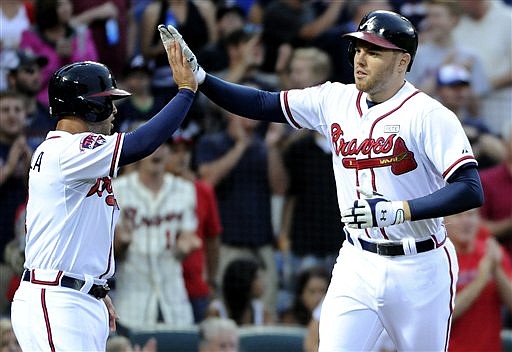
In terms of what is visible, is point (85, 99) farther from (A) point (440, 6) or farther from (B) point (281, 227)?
Result: (A) point (440, 6)

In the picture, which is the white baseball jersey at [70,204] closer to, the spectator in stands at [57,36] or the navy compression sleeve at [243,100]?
the navy compression sleeve at [243,100]

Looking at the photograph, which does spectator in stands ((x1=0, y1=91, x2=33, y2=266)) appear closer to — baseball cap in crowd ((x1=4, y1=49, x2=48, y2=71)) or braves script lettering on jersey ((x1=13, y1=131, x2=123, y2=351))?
baseball cap in crowd ((x1=4, y1=49, x2=48, y2=71))

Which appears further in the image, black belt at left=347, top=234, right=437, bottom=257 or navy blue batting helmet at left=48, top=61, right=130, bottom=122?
black belt at left=347, top=234, right=437, bottom=257

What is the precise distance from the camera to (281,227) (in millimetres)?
8664

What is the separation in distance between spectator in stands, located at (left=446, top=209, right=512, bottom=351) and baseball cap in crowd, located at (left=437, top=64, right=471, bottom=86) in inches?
52.0

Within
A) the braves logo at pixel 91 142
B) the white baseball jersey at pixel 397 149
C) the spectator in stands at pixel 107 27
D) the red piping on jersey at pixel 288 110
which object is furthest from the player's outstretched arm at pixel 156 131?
the spectator in stands at pixel 107 27

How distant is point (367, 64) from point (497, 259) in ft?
9.74

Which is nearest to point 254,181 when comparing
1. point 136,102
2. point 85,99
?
point 136,102

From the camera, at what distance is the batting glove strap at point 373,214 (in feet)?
16.3

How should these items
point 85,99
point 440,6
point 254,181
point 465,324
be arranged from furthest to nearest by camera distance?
1. point 440,6
2. point 254,181
3. point 465,324
4. point 85,99

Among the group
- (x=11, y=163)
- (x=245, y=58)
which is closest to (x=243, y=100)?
(x=11, y=163)

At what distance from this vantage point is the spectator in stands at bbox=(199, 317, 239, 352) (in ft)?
25.4

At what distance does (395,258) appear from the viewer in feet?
17.6

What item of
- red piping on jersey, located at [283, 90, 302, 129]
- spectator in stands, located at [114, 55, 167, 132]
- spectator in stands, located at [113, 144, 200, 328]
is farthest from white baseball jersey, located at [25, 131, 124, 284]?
spectator in stands, located at [114, 55, 167, 132]
